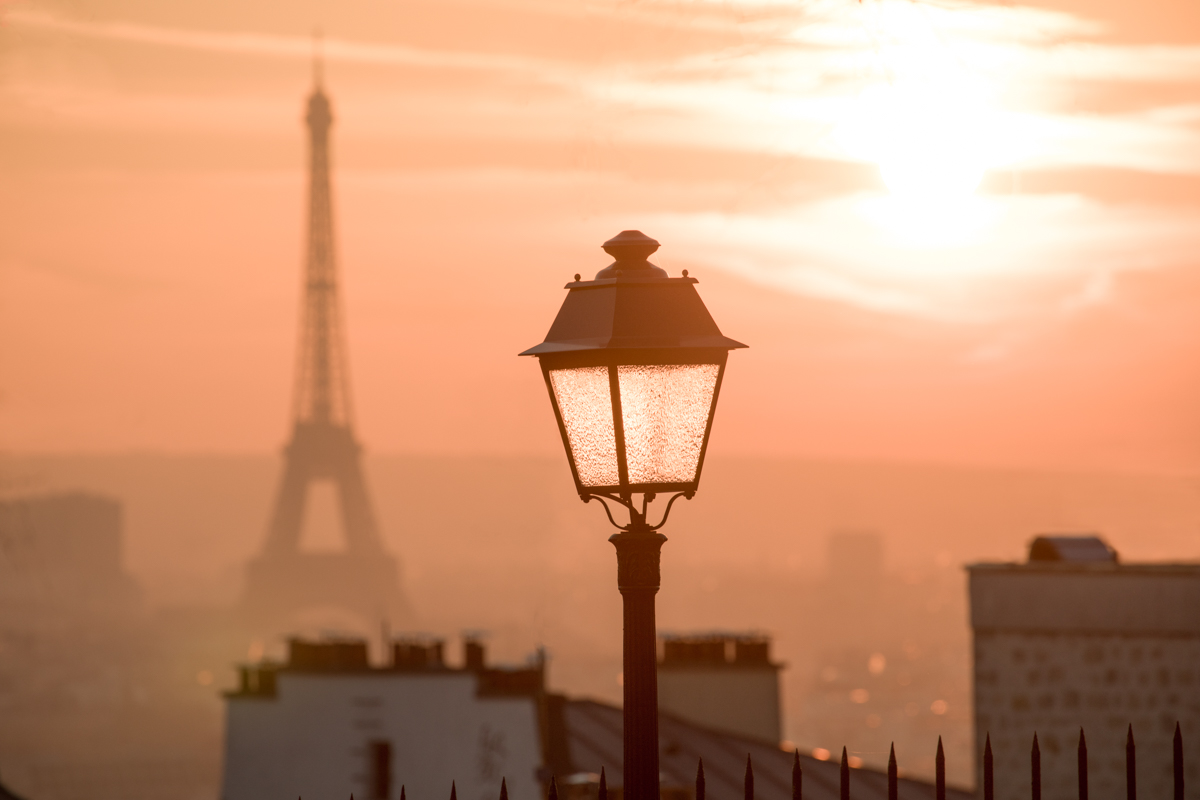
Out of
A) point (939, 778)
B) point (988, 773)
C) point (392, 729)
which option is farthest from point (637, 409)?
point (392, 729)

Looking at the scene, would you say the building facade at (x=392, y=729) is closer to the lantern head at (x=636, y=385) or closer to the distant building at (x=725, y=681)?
the distant building at (x=725, y=681)

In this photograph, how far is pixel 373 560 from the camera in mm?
75500

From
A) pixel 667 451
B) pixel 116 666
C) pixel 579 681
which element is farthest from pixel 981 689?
pixel 116 666

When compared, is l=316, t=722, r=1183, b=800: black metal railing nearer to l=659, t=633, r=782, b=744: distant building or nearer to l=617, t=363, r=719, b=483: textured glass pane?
l=617, t=363, r=719, b=483: textured glass pane

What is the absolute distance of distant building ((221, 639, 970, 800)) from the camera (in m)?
19.4

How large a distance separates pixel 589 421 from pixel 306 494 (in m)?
69.3

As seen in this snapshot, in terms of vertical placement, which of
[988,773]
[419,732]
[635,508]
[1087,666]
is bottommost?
[419,732]

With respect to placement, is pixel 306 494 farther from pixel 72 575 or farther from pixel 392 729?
pixel 392 729

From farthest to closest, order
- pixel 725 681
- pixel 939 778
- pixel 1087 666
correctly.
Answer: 1. pixel 725 681
2. pixel 1087 666
3. pixel 939 778

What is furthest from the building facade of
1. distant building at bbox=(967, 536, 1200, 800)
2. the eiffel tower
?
the eiffel tower

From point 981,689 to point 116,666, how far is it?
227ft

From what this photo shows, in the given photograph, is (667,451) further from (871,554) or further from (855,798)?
(871,554)

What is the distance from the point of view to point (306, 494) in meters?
73.9

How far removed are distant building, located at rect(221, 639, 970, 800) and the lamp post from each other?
13.1 m
